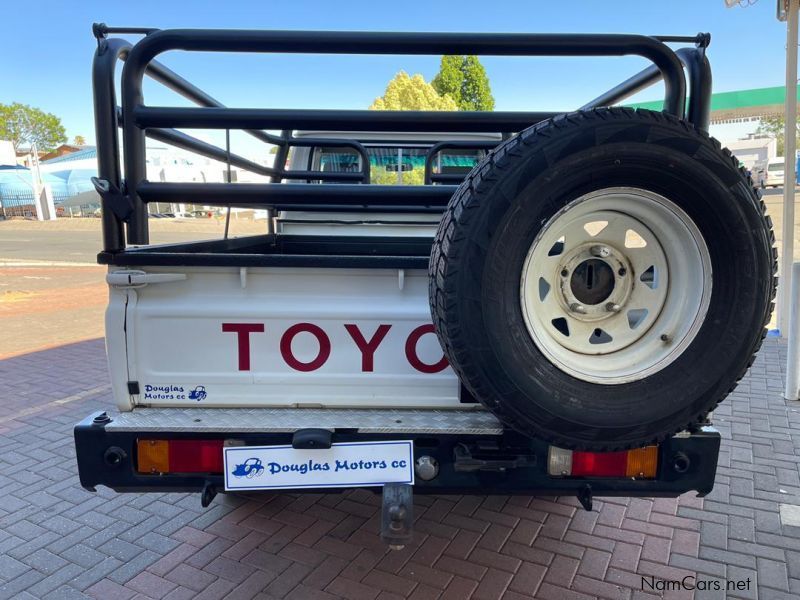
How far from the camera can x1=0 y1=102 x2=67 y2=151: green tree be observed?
59344mm

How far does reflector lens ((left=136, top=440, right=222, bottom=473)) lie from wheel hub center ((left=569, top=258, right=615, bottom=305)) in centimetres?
134

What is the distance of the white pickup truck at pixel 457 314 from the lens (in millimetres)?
1621

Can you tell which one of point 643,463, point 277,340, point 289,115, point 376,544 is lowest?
point 376,544

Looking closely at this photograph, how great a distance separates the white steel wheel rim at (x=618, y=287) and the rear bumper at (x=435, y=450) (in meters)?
0.37

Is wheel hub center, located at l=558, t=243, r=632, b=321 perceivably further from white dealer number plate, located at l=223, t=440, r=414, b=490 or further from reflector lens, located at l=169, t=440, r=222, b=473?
reflector lens, located at l=169, t=440, r=222, b=473

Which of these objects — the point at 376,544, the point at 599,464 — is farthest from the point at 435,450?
the point at 376,544

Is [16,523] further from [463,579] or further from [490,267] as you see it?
[490,267]

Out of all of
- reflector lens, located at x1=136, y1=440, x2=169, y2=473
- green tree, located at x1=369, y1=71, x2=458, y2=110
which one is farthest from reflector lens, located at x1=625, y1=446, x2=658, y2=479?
green tree, located at x1=369, y1=71, x2=458, y2=110

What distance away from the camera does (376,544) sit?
2701 millimetres

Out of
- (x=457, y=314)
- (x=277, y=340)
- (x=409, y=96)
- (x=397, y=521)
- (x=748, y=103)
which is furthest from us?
(x=409, y=96)

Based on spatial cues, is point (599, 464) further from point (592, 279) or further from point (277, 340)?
point (277, 340)

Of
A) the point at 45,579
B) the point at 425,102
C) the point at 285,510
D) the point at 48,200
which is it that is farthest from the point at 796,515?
the point at 48,200

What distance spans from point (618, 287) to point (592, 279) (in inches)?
3.7

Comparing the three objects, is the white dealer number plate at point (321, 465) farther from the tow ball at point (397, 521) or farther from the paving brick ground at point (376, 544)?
the paving brick ground at point (376, 544)
